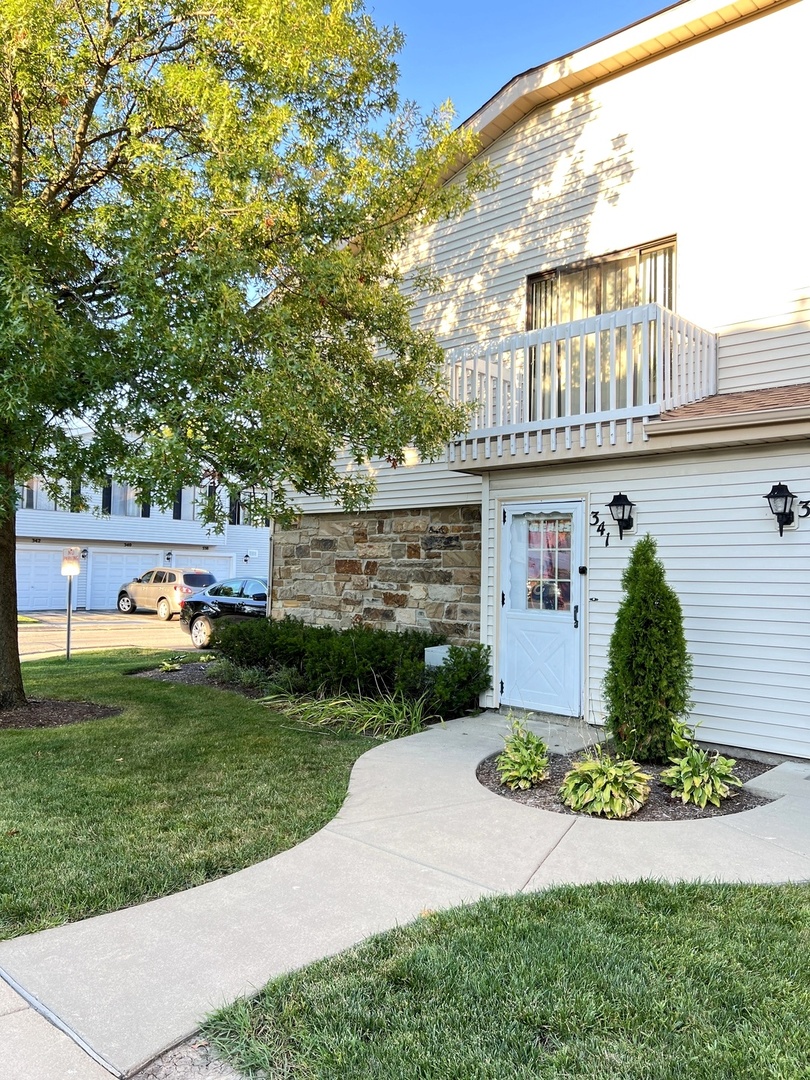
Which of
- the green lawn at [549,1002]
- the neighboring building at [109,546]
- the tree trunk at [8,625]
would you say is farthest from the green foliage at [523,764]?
the neighboring building at [109,546]

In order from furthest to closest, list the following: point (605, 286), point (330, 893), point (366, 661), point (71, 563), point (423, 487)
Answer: point (71, 563) → point (423, 487) → point (366, 661) → point (605, 286) → point (330, 893)

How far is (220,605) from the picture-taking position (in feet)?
50.4

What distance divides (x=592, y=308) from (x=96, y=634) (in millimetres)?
14531

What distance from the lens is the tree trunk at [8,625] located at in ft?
23.8

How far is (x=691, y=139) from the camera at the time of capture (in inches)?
280

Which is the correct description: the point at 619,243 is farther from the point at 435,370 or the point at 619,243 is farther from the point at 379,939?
the point at 379,939

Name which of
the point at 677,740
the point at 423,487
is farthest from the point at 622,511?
the point at 423,487

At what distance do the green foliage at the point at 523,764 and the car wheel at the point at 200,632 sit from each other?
1062 centimetres

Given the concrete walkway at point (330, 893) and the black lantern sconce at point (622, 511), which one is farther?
the black lantern sconce at point (622, 511)

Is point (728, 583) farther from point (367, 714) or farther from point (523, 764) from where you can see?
point (367, 714)

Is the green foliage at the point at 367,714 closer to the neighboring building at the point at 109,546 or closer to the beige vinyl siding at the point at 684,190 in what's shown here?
the beige vinyl siding at the point at 684,190

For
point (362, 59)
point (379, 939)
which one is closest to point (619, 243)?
point (362, 59)

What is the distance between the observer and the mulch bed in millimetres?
4520

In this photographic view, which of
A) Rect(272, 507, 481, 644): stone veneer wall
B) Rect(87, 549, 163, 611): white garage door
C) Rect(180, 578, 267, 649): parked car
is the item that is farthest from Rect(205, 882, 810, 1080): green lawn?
Rect(87, 549, 163, 611): white garage door
